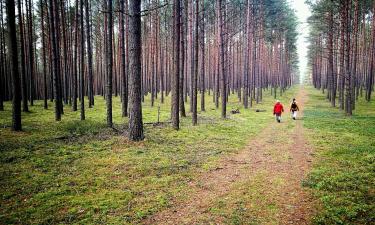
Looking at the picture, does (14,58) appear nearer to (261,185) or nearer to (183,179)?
(183,179)

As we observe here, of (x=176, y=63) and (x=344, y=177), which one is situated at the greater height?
(x=176, y=63)

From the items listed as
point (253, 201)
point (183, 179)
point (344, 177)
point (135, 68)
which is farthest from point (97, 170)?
point (344, 177)

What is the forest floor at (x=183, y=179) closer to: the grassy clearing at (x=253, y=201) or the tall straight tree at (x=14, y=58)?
the grassy clearing at (x=253, y=201)

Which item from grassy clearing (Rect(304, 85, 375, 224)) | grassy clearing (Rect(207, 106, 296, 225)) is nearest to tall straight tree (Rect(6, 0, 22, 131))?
grassy clearing (Rect(207, 106, 296, 225))

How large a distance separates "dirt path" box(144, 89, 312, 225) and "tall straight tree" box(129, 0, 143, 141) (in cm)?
416

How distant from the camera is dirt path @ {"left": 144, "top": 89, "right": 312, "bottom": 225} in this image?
219 inches

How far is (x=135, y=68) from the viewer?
1084cm

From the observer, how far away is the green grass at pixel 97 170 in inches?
227

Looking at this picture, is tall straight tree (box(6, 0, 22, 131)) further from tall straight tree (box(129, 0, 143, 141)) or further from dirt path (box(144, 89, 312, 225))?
dirt path (box(144, 89, 312, 225))

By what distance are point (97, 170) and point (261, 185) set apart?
502cm

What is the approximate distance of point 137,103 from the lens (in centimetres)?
1109

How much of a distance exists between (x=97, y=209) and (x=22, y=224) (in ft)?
4.72

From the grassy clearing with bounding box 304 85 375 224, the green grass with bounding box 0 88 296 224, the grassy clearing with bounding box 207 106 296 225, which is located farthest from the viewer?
the green grass with bounding box 0 88 296 224

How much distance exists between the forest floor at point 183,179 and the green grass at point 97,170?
0.03 m
